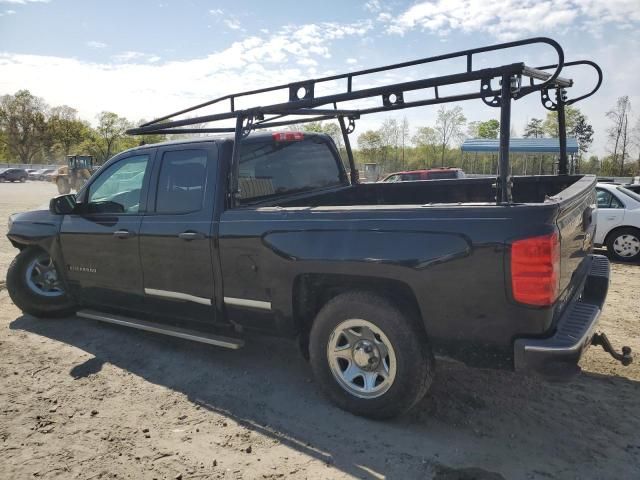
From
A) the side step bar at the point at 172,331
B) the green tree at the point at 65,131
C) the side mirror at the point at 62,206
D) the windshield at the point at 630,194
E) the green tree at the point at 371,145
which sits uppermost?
the green tree at the point at 65,131

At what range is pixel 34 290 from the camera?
17.3ft

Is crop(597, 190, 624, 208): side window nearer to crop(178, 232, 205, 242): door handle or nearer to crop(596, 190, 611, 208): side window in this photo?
crop(596, 190, 611, 208): side window

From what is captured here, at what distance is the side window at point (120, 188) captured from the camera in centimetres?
433

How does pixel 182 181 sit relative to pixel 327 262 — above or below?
above

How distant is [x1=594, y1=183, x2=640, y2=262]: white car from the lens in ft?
28.0

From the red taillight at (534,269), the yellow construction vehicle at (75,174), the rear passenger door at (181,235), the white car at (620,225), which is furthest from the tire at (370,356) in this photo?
the yellow construction vehicle at (75,174)

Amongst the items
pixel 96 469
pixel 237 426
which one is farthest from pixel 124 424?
pixel 237 426

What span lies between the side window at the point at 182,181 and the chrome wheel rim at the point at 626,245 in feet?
25.6

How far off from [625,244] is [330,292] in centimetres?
741

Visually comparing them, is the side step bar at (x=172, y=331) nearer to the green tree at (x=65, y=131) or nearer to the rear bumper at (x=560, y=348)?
the rear bumper at (x=560, y=348)

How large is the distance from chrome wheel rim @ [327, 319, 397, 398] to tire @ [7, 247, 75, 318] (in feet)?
10.8

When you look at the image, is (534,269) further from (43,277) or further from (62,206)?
(43,277)

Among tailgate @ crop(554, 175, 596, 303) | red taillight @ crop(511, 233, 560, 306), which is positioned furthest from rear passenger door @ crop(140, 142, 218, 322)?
tailgate @ crop(554, 175, 596, 303)

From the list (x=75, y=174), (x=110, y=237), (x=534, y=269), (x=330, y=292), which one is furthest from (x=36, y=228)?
(x=75, y=174)
